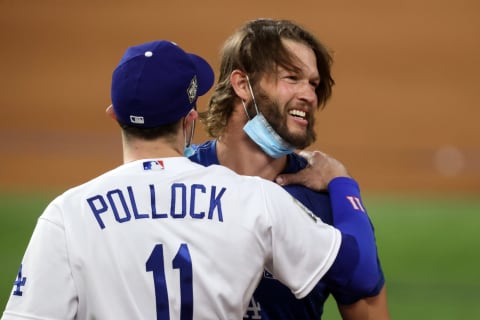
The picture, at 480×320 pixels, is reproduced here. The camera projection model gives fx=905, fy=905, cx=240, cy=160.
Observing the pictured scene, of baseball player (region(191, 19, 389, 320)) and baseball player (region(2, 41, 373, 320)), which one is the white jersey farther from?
baseball player (region(191, 19, 389, 320))

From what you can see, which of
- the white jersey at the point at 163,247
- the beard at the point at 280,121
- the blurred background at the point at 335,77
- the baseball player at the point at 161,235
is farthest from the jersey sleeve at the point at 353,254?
the blurred background at the point at 335,77

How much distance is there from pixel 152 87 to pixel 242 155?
4.28ft

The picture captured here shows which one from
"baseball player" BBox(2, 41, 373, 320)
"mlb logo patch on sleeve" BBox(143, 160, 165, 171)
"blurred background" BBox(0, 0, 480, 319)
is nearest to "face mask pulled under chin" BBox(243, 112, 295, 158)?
"baseball player" BBox(2, 41, 373, 320)

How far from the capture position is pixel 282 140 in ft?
14.2

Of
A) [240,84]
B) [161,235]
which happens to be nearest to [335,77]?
[240,84]

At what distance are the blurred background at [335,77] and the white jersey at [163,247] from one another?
36.3ft

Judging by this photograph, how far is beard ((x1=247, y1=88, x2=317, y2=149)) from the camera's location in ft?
14.1

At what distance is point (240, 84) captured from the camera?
4539 mm

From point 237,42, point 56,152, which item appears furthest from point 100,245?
point 56,152

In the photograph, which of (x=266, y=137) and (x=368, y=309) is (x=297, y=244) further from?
(x=266, y=137)

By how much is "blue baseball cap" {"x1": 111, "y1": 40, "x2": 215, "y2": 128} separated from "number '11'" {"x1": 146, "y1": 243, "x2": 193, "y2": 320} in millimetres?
493

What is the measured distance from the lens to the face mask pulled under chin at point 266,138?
170 inches

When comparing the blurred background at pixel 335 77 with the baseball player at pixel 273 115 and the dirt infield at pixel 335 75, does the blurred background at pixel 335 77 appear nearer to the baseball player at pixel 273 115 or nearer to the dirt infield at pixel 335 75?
the dirt infield at pixel 335 75

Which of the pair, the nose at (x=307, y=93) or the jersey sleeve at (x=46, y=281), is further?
the nose at (x=307, y=93)
